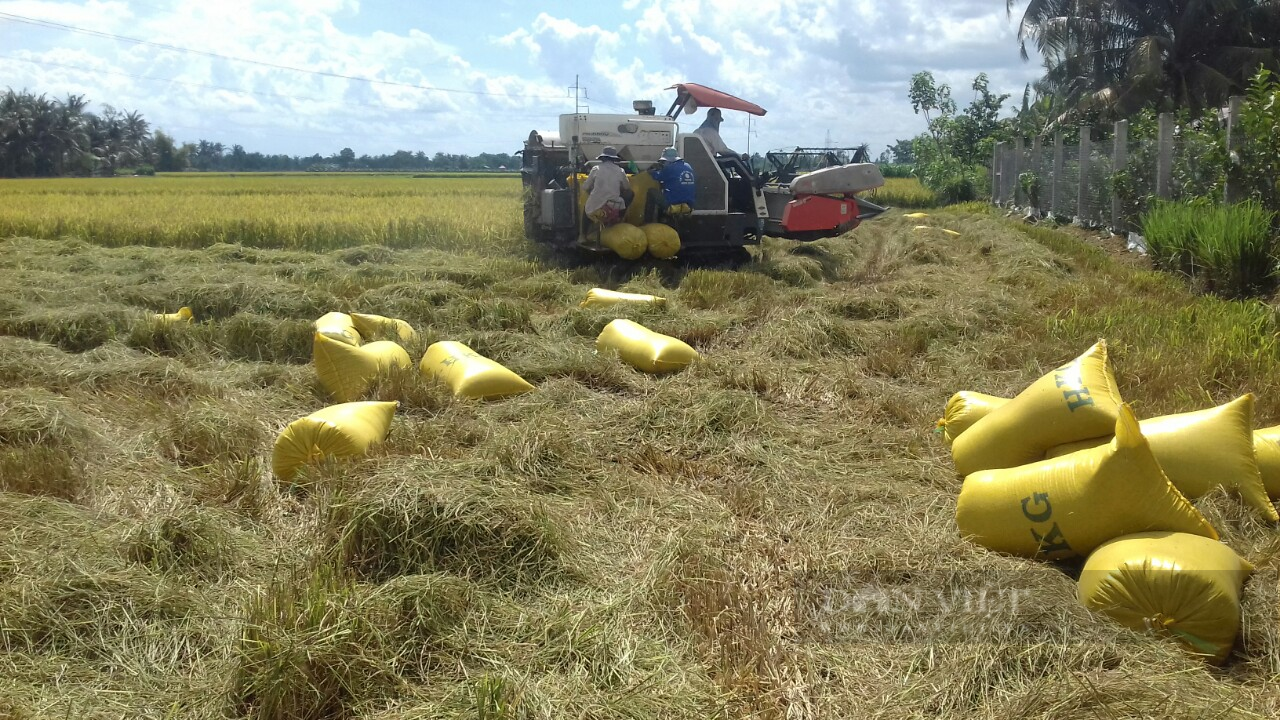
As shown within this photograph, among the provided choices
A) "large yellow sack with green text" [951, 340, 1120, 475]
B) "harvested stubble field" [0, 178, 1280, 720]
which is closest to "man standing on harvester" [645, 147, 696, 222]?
"harvested stubble field" [0, 178, 1280, 720]

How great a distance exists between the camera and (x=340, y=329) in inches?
248

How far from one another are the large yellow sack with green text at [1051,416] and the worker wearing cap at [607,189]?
22.9 feet

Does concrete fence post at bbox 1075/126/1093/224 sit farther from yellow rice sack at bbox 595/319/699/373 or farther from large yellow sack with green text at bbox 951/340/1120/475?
large yellow sack with green text at bbox 951/340/1120/475

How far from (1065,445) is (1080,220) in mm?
14022

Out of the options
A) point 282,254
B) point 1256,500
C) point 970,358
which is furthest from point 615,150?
point 1256,500

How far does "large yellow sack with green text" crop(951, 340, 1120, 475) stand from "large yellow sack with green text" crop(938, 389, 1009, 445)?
0.40m

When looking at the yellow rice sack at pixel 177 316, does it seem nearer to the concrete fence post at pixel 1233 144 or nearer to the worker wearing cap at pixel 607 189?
the worker wearing cap at pixel 607 189

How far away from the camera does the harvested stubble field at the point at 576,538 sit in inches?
98.7

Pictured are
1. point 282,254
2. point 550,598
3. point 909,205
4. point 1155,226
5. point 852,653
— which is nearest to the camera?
point 852,653

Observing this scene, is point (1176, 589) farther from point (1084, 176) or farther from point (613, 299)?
point (1084, 176)

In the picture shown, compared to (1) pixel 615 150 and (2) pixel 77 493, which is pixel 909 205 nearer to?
(1) pixel 615 150

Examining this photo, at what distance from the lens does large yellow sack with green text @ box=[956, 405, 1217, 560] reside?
2.88 metres

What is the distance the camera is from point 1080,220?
15.8 metres

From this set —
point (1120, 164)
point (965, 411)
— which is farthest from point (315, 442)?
point (1120, 164)
